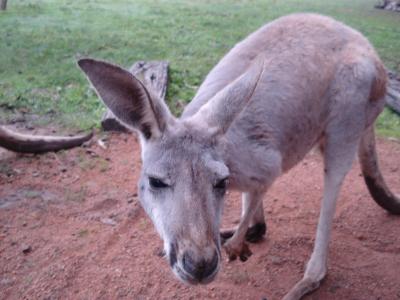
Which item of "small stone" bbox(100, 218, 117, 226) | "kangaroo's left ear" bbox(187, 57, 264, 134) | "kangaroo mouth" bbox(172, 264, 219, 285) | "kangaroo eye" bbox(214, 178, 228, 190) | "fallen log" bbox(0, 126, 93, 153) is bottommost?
"small stone" bbox(100, 218, 117, 226)

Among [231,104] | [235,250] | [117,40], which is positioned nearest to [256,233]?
[235,250]

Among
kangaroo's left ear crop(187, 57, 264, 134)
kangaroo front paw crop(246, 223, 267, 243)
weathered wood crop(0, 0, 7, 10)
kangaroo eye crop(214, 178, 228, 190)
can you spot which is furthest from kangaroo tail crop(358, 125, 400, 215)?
weathered wood crop(0, 0, 7, 10)

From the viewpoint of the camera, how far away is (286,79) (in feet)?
8.80

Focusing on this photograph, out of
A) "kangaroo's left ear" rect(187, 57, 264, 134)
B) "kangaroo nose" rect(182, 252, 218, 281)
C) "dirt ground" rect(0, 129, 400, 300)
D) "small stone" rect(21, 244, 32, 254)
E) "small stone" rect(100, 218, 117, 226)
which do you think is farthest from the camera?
"small stone" rect(100, 218, 117, 226)

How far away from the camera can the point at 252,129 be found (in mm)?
2561

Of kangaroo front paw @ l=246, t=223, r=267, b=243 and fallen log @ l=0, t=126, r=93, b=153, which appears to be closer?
kangaroo front paw @ l=246, t=223, r=267, b=243

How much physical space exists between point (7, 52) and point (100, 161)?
322cm

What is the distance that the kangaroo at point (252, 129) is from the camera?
74.4 inches

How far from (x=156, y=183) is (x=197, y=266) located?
40 centimetres

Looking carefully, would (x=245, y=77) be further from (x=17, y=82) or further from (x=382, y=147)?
(x=17, y=82)

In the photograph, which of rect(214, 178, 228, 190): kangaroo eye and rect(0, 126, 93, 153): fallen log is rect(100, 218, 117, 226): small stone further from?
rect(214, 178, 228, 190): kangaroo eye

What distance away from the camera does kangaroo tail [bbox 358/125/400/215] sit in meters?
3.15

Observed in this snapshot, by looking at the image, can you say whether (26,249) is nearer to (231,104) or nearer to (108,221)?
(108,221)

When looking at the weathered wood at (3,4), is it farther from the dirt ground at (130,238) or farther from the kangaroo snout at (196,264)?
the kangaroo snout at (196,264)
